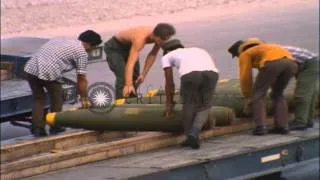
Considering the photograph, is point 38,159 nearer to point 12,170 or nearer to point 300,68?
point 12,170

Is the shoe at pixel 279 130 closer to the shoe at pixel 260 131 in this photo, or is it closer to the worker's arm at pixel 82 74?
the shoe at pixel 260 131

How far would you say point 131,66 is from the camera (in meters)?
7.36

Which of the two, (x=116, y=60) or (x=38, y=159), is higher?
(x=116, y=60)

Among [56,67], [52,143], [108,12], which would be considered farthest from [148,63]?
[52,143]

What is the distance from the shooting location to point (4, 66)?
9.06 m

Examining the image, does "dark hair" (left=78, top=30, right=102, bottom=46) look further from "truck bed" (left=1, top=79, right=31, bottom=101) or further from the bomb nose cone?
"truck bed" (left=1, top=79, right=31, bottom=101)

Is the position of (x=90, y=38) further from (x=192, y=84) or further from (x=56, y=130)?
(x=192, y=84)

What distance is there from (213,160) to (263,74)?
1672mm

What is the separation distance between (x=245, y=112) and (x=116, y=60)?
4.69ft

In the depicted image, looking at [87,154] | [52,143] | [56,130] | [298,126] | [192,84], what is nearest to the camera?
[87,154]

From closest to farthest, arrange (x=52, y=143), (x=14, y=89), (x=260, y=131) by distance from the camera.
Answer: (x=52, y=143) < (x=260, y=131) < (x=14, y=89)

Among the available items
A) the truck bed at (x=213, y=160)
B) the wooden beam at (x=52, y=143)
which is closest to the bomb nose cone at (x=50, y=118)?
the wooden beam at (x=52, y=143)

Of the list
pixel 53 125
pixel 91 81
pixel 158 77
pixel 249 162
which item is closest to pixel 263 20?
pixel 91 81
